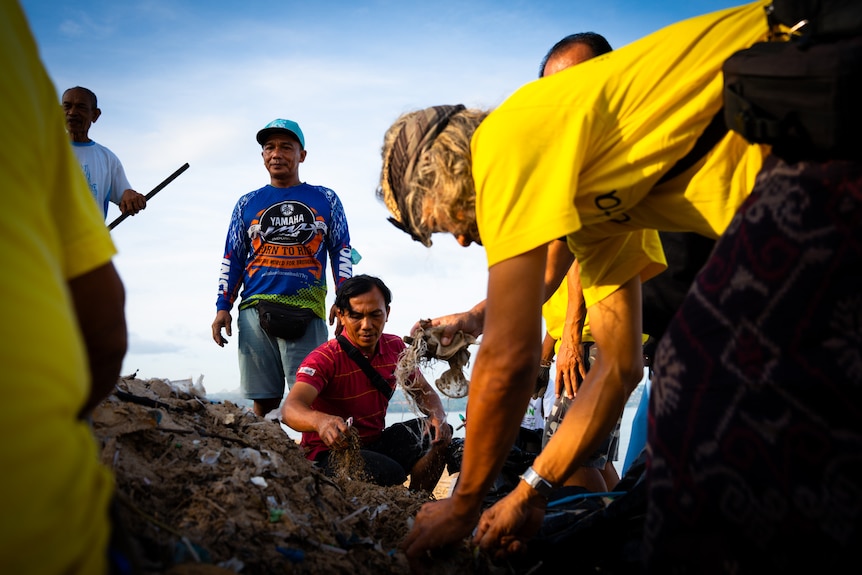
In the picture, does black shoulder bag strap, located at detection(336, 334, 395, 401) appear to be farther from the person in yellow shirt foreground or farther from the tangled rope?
the person in yellow shirt foreground

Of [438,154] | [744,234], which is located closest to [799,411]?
[744,234]

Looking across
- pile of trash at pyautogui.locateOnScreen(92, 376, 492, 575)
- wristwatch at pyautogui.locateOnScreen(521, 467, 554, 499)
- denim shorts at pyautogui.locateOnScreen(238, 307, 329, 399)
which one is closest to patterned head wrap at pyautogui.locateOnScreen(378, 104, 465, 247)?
wristwatch at pyautogui.locateOnScreen(521, 467, 554, 499)

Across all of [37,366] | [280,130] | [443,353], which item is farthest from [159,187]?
[37,366]

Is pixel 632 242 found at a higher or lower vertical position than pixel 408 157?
lower

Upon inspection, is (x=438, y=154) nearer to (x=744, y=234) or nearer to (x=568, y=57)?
(x=744, y=234)

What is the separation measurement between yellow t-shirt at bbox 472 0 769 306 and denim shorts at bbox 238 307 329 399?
3.84m

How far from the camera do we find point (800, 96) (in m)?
1.50

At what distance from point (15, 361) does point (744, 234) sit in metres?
1.46

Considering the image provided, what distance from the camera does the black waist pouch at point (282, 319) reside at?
17.9 feet

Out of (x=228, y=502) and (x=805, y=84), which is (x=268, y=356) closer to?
(x=228, y=502)

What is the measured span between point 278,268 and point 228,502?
Result: 338 centimetres

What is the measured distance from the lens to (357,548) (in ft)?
8.43

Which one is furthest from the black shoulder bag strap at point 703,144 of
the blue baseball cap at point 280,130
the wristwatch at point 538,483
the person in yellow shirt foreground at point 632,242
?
the blue baseball cap at point 280,130

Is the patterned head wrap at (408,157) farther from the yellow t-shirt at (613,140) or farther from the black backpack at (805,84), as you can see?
the black backpack at (805,84)
